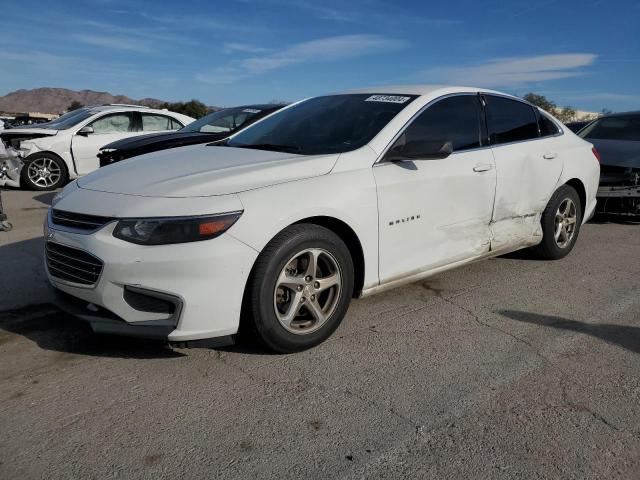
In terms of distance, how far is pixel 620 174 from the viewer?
7.19 m

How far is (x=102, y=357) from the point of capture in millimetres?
3223

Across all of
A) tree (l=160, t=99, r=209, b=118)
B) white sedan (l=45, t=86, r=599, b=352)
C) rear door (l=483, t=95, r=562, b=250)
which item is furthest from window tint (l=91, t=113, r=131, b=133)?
tree (l=160, t=99, r=209, b=118)

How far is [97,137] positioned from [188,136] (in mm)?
3336

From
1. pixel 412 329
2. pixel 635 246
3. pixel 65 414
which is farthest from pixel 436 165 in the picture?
→ pixel 635 246

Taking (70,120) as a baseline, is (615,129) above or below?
below

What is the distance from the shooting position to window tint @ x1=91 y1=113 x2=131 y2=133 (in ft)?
34.3

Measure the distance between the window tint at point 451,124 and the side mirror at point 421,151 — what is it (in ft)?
0.36

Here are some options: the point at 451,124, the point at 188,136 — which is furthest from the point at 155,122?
the point at 451,124

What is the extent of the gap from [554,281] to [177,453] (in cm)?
358

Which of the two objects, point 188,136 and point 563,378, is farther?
point 188,136

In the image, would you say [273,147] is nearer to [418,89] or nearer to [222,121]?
[418,89]

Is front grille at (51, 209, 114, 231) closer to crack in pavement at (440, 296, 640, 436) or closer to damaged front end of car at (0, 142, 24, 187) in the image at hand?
crack in pavement at (440, 296, 640, 436)

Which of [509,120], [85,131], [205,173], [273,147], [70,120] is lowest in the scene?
[205,173]

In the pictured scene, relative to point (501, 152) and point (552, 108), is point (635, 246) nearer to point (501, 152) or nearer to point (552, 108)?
point (501, 152)
